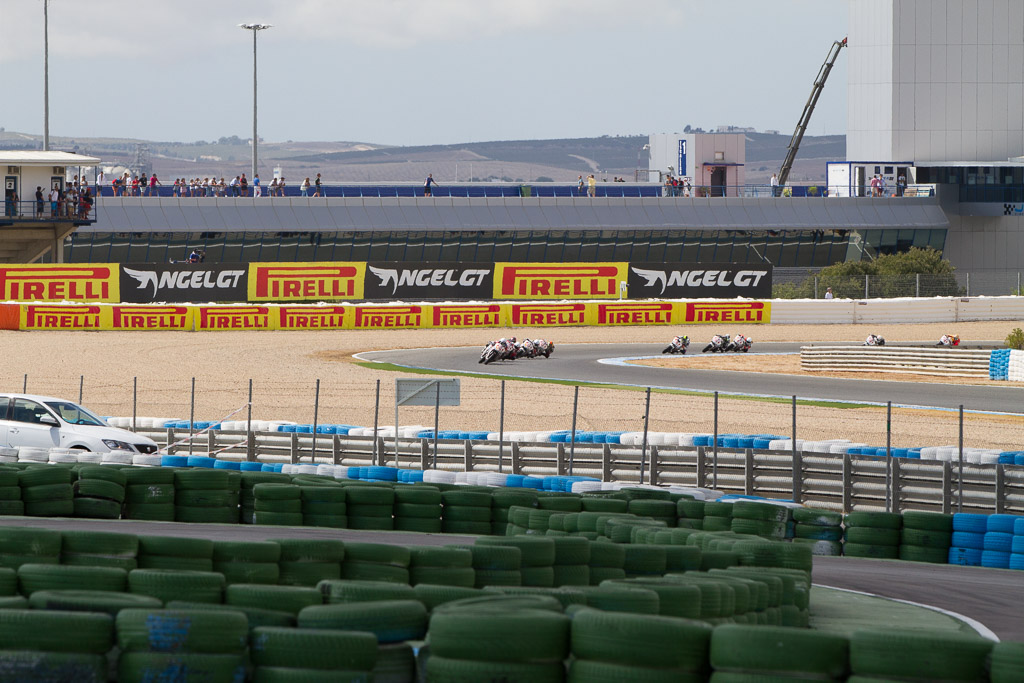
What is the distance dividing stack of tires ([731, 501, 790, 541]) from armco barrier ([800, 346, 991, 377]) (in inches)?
967

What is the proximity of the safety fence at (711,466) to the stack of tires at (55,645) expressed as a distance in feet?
38.9

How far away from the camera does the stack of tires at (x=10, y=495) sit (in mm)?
15055

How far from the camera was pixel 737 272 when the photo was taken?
5838 centimetres

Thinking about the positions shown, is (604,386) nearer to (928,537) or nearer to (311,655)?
(928,537)

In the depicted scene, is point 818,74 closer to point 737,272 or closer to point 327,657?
point 737,272

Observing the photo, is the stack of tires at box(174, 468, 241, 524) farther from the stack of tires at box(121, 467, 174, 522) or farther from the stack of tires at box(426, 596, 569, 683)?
the stack of tires at box(426, 596, 569, 683)

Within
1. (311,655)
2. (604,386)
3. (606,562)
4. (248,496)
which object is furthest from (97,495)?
(604,386)

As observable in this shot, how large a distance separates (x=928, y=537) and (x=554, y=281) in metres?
42.5

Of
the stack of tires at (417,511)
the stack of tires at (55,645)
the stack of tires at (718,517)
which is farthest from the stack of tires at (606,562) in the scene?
the stack of tires at (417,511)

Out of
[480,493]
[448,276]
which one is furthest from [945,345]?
[480,493]

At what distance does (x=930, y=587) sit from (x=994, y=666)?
6.54 meters

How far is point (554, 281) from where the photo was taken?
56719 millimetres

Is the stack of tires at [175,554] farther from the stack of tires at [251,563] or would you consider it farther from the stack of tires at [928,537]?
the stack of tires at [928,537]

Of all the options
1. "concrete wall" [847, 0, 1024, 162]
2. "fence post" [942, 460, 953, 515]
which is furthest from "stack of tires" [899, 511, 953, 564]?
"concrete wall" [847, 0, 1024, 162]
